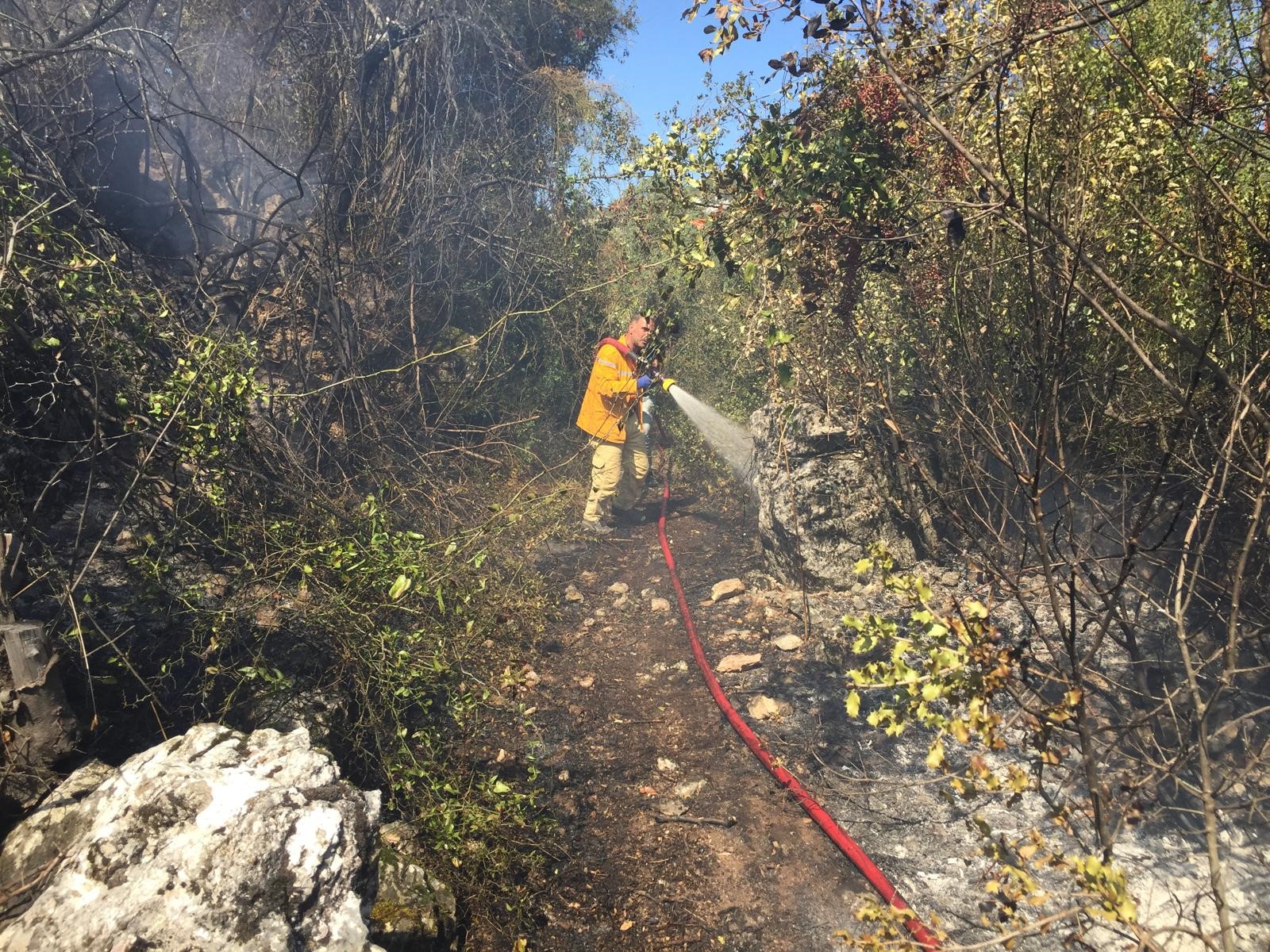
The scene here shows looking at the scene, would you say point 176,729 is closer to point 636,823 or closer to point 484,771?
point 484,771

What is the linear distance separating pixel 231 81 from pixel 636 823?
25.7 ft

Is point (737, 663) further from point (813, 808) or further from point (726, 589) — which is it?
point (813, 808)

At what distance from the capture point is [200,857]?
2344 millimetres

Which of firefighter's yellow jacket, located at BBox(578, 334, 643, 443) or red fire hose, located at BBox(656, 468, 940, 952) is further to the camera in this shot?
firefighter's yellow jacket, located at BBox(578, 334, 643, 443)

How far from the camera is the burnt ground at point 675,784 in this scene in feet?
9.95

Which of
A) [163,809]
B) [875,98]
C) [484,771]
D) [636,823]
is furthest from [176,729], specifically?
[875,98]

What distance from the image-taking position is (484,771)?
3850mm

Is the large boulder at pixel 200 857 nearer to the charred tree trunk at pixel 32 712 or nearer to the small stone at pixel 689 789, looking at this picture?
the charred tree trunk at pixel 32 712

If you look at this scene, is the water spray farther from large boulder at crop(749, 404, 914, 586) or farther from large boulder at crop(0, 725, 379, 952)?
large boulder at crop(0, 725, 379, 952)

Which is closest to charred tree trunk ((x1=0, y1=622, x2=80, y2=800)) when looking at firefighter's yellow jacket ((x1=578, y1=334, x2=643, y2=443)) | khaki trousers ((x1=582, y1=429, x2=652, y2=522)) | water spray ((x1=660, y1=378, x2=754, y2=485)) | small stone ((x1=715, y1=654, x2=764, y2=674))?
small stone ((x1=715, y1=654, x2=764, y2=674))

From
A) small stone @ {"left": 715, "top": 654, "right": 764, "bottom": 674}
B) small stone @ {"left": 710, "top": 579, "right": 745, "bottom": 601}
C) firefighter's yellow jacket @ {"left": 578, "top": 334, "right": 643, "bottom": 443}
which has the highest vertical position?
firefighter's yellow jacket @ {"left": 578, "top": 334, "right": 643, "bottom": 443}

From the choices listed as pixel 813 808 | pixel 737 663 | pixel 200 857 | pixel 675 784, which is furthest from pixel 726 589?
pixel 200 857

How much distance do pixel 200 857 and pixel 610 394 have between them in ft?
17.1

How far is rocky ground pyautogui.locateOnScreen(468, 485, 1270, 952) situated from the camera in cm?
296
